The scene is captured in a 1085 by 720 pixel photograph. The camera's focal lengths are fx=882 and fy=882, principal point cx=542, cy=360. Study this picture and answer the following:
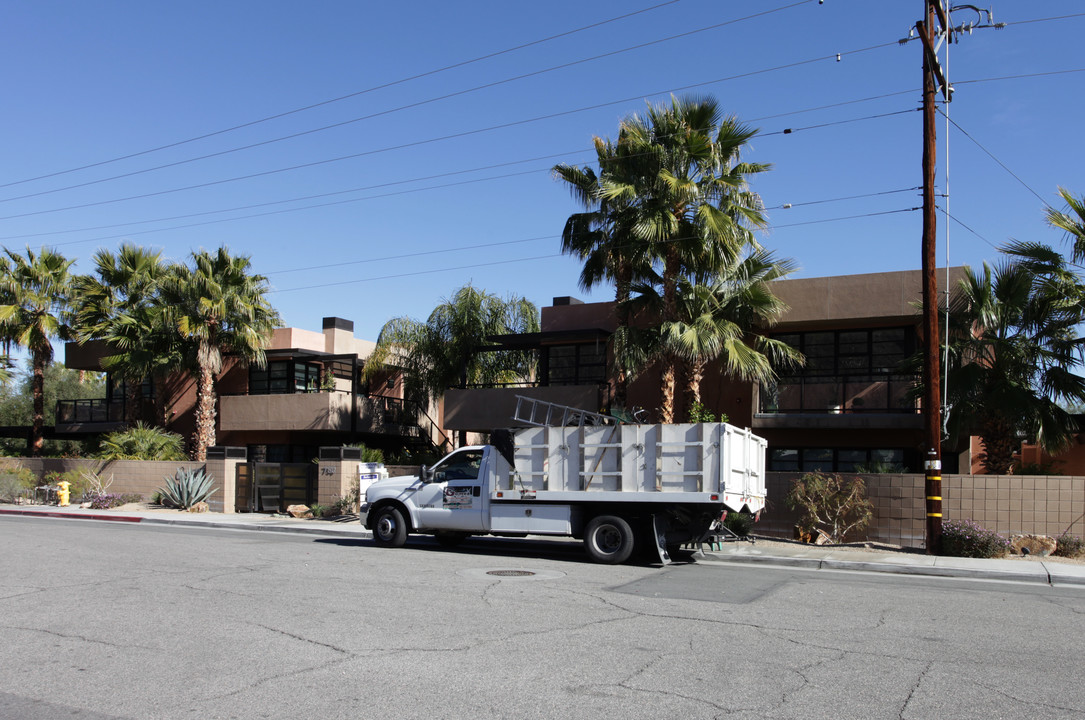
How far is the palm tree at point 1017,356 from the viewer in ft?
57.4

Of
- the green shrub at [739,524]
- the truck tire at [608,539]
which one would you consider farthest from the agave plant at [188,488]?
the green shrub at [739,524]

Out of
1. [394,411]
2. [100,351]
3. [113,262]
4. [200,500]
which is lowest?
[200,500]

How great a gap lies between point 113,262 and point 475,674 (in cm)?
2949

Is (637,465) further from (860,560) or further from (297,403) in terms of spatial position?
(297,403)

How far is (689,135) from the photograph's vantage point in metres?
20.0

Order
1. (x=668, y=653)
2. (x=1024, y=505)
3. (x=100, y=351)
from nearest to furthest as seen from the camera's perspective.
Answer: (x=668, y=653)
(x=1024, y=505)
(x=100, y=351)

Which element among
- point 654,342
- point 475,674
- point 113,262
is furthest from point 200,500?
point 475,674

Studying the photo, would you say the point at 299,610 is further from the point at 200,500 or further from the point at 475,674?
the point at 200,500

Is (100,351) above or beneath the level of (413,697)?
above

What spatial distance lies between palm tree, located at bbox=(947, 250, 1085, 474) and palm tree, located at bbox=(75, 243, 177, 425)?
24.2 metres

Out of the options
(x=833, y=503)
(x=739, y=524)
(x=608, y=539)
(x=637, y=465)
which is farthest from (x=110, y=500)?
(x=833, y=503)

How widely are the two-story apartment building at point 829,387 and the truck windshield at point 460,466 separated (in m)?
8.01

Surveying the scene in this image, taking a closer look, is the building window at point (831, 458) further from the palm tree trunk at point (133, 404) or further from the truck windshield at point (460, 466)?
the palm tree trunk at point (133, 404)

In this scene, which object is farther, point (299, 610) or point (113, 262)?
point (113, 262)
